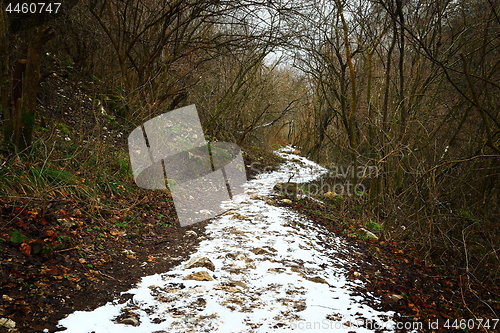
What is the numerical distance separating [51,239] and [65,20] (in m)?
4.62

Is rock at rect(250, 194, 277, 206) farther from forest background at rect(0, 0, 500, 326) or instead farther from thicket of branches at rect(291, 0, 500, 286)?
thicket of branches at rect(291, 0, 500, 286)

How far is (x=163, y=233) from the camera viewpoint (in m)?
4.12

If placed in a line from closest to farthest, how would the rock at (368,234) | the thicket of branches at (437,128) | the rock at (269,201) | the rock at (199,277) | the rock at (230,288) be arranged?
the rock at (230,288) → the rock at (199,277) → the thicket of branches at (437,128) → the rock at (368,234) → the rock at (269,201)

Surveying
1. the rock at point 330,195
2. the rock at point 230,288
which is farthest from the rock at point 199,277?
the rock at point 330,195

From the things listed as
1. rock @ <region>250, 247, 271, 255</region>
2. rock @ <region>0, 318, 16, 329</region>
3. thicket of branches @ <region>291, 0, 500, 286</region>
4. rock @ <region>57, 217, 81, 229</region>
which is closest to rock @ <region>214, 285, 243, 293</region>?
rock @ <region>250, 247, 271, 255</region>

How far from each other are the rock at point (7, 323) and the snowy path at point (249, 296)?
26cm

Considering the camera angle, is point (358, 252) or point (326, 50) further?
point (326, 50)

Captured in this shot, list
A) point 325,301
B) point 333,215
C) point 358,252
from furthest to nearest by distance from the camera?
point 333,215 → point 358,252 → point 325,301

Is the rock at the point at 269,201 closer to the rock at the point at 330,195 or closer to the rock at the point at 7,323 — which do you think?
the rock at the point at 330,195

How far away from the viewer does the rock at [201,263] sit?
125 inches

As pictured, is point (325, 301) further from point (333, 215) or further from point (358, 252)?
point (333, 215)

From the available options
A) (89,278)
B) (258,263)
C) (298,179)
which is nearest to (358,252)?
(258,263)

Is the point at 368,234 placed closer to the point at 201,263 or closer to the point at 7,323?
the point at 201,263

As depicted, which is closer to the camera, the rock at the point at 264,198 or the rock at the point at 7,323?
the rock at the point at 7,323
